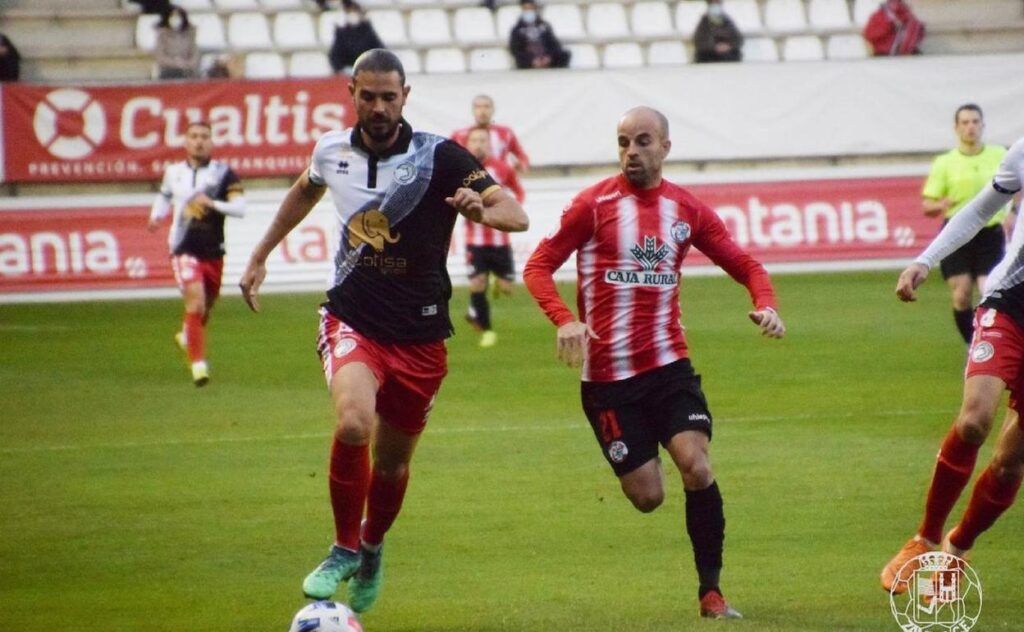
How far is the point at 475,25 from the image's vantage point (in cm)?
2897

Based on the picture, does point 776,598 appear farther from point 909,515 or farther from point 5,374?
point 5,374

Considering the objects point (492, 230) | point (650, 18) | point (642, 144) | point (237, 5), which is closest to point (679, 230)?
point (642, 144)

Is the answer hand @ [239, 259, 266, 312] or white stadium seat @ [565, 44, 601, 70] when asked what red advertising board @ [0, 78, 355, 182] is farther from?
hand @ [239, 259, 266, 312]

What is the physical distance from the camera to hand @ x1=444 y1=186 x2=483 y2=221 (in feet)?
23.2

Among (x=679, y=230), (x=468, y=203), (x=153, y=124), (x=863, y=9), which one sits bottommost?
(x=153, y=124)

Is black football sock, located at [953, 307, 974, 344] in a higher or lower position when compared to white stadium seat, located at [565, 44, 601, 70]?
lower

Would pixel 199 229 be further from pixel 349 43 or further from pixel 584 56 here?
pixel 584 56

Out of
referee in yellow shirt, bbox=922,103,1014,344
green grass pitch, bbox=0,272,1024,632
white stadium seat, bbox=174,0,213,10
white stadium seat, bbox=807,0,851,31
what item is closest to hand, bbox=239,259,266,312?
green grass pitch, bbox=0,272,1024,632

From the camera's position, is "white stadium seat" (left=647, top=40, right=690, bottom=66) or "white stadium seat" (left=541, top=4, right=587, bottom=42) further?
"white stadium seat" (left=541, top=4, right=587, bottom=42)

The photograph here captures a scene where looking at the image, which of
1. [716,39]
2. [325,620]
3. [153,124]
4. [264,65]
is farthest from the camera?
[264,65]

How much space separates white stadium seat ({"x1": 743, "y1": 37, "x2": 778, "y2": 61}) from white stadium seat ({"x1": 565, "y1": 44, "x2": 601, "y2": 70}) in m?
2.54

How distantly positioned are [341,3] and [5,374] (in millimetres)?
12549

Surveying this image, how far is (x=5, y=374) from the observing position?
16.9 metres

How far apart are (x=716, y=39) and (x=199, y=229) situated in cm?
1319
